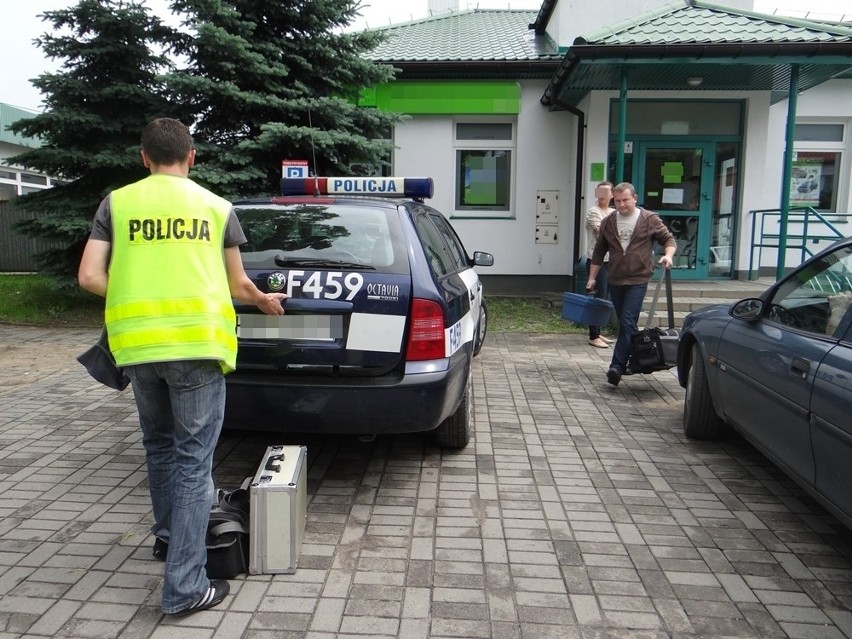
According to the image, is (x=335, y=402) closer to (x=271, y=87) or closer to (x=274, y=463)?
(x=274, y=463)

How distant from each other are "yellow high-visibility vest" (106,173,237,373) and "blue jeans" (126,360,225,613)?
88mm

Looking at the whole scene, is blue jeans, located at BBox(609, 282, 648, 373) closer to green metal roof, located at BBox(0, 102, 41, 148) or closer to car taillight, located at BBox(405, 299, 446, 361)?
car taillight, located at BBox(405, 299, 446, 361)

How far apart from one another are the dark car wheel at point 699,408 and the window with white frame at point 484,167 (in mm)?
8223

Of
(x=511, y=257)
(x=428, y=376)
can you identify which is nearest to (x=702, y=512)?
(x=428, y=376)

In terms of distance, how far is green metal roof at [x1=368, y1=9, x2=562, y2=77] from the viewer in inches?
480

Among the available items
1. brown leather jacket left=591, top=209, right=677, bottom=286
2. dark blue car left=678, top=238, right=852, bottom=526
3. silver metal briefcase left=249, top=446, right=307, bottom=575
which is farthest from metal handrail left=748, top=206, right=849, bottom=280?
silver metal briefcase left=249, top=446, right=307, bottom=575

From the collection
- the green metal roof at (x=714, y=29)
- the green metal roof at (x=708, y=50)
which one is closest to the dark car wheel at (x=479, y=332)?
the green metal roof at (x=708, y=50)

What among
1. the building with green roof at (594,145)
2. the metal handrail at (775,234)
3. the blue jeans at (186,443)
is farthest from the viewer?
the building with green roof at (594,145)

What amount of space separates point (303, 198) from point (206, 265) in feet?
6.17

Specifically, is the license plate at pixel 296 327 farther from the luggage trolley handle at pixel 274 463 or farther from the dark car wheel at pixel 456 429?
the dark car wheel at pixel 456 429

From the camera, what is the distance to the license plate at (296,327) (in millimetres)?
3602

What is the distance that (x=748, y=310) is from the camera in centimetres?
410

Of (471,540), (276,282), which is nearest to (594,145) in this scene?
(276,282)

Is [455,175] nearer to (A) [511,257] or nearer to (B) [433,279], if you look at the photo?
(A) [511,257]
